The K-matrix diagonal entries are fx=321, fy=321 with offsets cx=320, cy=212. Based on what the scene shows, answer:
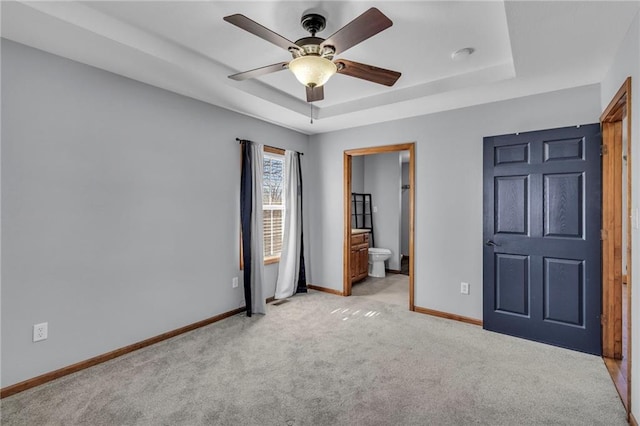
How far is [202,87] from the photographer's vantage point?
9.98ft

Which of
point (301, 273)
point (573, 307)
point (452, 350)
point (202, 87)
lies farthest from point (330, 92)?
point (573, 307)

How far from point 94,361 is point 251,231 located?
6.18 feet

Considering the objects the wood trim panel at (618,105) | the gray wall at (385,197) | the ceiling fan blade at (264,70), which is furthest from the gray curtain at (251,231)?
the wood trim panel at (618,105)

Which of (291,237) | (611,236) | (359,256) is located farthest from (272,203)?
(611,236)

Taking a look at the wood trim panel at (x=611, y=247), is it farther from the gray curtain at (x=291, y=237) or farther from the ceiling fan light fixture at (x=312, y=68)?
the gray curtain at (x=291, y=237)

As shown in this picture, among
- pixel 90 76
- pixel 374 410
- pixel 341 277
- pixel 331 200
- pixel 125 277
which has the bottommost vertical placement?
pixel 374 410

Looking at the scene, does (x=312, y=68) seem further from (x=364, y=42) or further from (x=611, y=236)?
(x=611, y=236)

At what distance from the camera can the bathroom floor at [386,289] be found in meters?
4.47

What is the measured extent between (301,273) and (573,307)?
3.14m

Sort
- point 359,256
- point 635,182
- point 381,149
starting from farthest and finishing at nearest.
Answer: point 359,256 → point 381,149 → point 635,182

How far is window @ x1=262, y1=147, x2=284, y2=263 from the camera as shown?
172 inches

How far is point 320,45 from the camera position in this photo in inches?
77.8

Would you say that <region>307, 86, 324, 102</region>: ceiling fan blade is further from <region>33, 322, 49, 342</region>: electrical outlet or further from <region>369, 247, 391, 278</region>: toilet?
<region>369, 247, 391, 278</region>: toilet

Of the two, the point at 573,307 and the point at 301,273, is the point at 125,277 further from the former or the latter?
the point at 573,307
